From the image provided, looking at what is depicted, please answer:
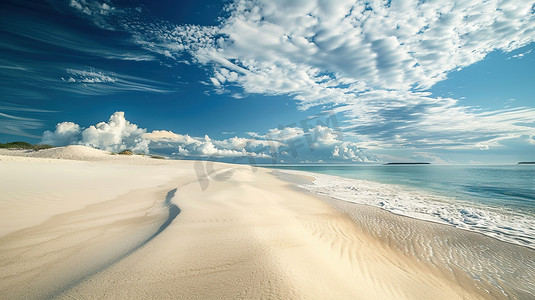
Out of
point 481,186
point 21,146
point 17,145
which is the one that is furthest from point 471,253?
point 17,145

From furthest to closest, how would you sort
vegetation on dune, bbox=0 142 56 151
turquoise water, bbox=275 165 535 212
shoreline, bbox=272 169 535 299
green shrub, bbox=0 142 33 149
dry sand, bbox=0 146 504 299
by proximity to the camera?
green shrub, bbox=0 142 33 149, vegetation on dune, bbox=0 142 56 151, turquoise water, bbox=275 165 535 212, shoreline, bbox=272 169 535 299, dry sand, bbox=0 146 504 299

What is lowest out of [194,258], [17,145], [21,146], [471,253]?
[471,253]

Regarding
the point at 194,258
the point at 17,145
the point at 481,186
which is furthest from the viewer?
the point at 17,145

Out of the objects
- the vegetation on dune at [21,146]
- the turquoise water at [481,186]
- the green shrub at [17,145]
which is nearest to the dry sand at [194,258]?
the turquoise water at [481,186]

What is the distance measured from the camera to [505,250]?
6.54 m

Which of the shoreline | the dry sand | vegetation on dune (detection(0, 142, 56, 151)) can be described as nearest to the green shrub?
vegetation on dune (detection(0, 142, 56, 151))

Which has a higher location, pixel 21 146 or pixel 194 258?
pixel 21 146

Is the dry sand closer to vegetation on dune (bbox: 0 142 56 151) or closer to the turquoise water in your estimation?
the turquoise water

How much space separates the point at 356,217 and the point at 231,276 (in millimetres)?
8355

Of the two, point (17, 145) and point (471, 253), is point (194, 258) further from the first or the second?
point (17, 145)

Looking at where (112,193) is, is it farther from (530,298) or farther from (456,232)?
(456,232)

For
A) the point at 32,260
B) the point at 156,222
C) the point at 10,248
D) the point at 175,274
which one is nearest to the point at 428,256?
the point at 175,274

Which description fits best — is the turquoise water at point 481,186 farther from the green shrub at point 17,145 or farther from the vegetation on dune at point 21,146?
the green shrub at point 17,145

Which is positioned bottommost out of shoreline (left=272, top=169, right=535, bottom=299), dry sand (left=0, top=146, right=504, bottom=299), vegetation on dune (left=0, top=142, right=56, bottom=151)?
shoreline (left=272, top=169, right=535, bottom=299)
